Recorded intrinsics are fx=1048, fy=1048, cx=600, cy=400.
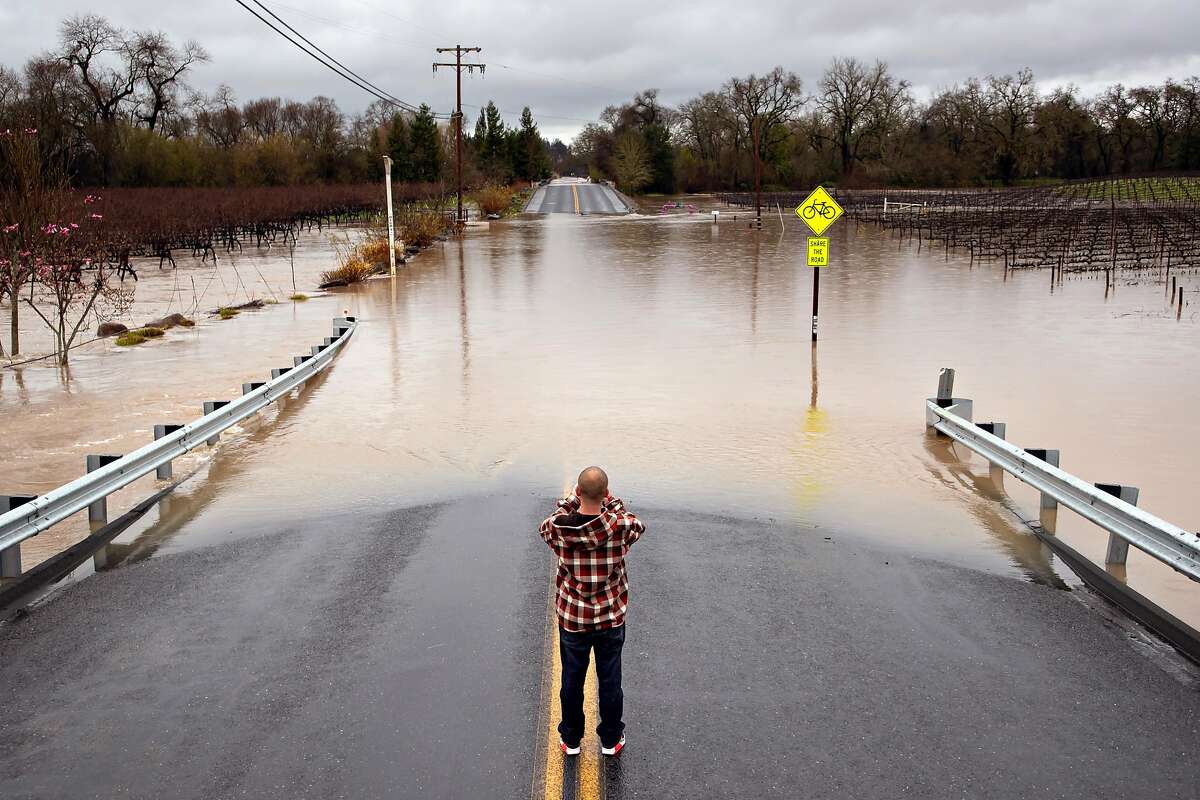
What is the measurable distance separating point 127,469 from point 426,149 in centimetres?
10120

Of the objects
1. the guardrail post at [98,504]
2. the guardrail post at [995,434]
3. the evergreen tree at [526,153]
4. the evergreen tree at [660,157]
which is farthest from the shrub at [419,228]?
the evergreen tree at [526,153]

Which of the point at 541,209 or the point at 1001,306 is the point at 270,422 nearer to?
the point at 1001,306

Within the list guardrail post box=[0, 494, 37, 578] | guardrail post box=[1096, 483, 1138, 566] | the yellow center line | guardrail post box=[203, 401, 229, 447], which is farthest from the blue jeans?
guardrail post box=[203, 401, 229, 447]

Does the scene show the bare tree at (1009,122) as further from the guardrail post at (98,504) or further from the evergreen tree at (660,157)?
the guardrail post at (98,504)

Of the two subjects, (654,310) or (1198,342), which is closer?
(1198,342)

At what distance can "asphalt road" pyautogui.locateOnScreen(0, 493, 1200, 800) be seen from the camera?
5.03m

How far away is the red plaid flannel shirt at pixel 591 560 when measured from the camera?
16.5ft

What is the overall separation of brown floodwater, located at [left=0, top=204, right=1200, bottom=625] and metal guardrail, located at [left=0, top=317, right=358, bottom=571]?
0.40m

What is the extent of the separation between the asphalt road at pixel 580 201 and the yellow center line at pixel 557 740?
3056 inches

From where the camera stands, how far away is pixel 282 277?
3606 centimetres

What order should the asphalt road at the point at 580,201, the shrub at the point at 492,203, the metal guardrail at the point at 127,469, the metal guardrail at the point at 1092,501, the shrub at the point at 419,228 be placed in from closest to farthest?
1. the metal guardrail at the point at 1092,501
2. the metal guardrail at the point at 127,469
3. the shrub at the point at 419,228
4. the shrub at the point at 492,203
5. the asphalt road at the point at 580,201

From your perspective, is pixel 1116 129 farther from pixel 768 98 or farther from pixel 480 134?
pixel 480 134

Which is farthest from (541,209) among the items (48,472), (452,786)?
(452,786)

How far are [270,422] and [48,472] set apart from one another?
9.45 feet
